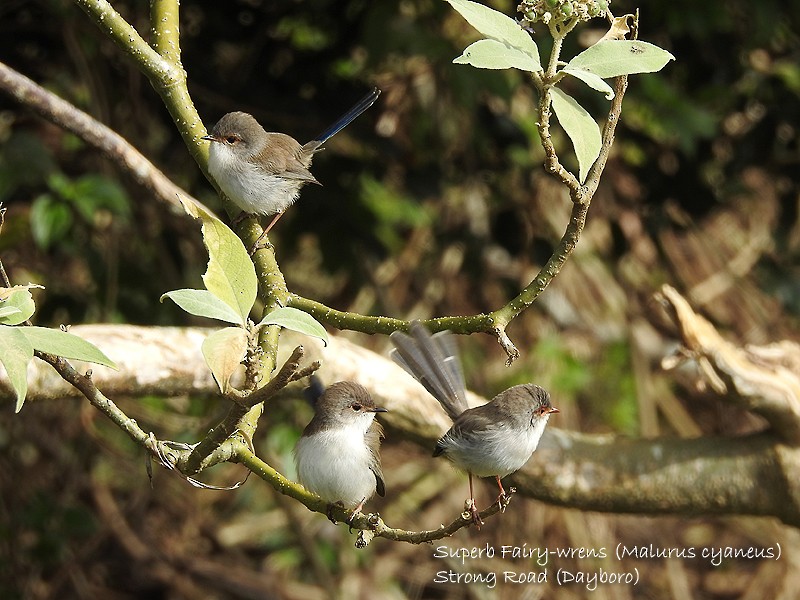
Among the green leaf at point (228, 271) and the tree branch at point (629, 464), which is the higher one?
the green leaf at point (228, 271)

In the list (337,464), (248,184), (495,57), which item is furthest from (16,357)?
(248,184)

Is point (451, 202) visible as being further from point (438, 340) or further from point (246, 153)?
point (438, 340)

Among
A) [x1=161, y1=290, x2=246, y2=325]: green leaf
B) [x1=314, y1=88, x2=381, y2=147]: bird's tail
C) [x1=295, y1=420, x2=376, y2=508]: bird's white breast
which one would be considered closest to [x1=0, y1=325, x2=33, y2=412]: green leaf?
[x1=161, y1=290, x2=246, y2=325]: green leaf

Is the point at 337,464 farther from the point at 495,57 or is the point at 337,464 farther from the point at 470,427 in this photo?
the point at 495,57

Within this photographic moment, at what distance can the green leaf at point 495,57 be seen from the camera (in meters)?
1.37

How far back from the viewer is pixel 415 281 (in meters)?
6.37

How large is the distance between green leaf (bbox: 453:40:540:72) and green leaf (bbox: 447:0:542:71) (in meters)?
0.03

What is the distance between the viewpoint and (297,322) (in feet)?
4.68

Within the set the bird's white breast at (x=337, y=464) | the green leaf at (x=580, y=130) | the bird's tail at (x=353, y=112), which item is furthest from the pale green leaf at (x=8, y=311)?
the bird's tail at (x=353, y=112)

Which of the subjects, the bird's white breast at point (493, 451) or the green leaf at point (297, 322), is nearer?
the green leaf at point (297, 322)

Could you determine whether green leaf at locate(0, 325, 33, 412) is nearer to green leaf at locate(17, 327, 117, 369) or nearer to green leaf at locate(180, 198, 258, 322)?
green leaf at locate(17, 327, 117, 369)

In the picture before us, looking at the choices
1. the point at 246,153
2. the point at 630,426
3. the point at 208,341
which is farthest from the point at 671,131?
the point at 208,341

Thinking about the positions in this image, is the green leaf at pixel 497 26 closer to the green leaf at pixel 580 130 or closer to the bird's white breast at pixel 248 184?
the green leaf at pixel 580 130

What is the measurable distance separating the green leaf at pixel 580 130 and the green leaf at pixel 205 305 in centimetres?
54
